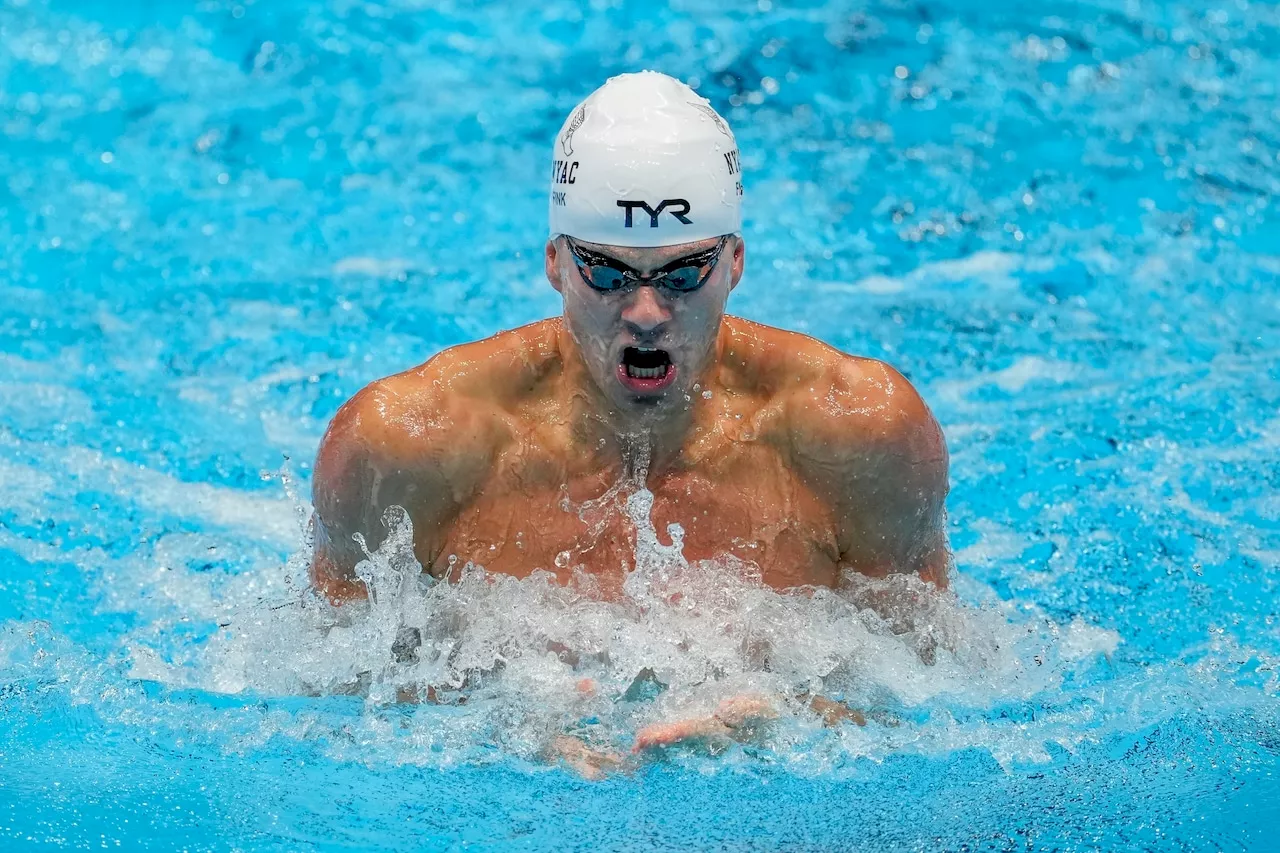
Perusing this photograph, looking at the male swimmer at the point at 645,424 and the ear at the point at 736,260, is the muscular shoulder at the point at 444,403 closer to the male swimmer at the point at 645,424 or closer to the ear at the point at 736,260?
the male swimmer at the point at 645,424

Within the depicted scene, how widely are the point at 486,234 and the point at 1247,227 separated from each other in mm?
3007

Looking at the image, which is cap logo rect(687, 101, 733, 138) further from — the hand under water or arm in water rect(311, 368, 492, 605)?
the hand under water

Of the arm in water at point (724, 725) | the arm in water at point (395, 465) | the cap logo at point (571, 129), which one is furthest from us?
the cap logo at point (571, 129)

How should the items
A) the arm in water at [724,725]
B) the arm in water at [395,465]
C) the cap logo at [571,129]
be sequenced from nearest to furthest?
the arm in water at [724,725] < the arm in water at [395,465] < the cap logo at [571,129]

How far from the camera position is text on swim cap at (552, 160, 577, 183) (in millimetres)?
3143

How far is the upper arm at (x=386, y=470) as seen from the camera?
307 centimetres

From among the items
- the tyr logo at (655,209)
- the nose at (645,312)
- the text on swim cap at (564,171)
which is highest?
the text on swim cap at (564,171)

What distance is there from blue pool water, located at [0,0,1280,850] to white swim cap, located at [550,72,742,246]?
29.5 inches

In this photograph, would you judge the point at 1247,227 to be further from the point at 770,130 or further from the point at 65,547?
the point at 65,547

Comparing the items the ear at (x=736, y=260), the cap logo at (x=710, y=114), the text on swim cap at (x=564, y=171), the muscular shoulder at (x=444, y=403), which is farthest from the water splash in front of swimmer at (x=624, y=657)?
the cap logo at (x=710, y=114)

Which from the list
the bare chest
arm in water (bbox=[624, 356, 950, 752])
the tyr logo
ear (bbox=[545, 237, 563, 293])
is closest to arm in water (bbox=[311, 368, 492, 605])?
the bare chest

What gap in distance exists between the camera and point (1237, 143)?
6.97 metres

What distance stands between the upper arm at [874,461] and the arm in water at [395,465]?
667 mm

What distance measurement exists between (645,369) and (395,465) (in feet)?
1.68
